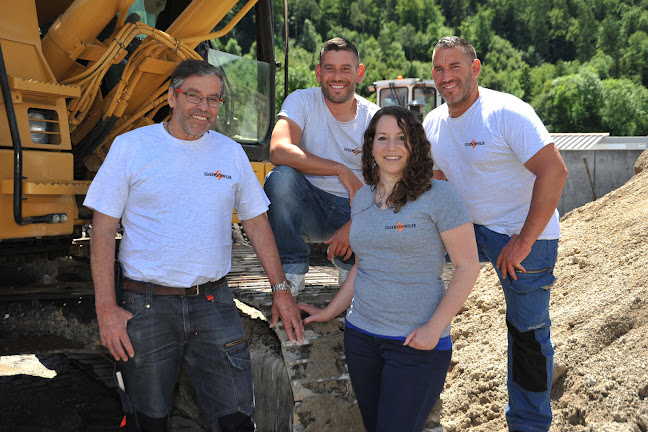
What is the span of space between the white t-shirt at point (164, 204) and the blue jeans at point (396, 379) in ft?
2.46

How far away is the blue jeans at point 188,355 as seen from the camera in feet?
8.91

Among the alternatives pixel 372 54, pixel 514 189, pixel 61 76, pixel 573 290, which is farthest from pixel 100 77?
pixel 372 54

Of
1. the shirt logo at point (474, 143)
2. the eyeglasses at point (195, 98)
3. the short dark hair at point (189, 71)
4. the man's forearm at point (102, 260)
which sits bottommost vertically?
the man's forearm at point (102, 260)

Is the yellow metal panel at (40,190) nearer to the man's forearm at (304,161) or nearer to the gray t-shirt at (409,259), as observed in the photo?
the man's forearm at (304,161)

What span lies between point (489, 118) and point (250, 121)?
3.01m

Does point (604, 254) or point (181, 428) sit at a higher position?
point (604, 254)

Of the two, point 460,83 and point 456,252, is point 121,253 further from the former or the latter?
point 460,83

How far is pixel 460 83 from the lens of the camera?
321 cm

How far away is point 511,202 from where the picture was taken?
322 centimetres

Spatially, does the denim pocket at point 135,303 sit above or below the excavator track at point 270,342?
above

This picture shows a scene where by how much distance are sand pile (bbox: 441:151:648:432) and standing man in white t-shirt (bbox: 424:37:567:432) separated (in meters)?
0.78

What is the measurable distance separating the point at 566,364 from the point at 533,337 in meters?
1.22

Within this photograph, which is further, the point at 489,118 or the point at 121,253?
the point at 489,118

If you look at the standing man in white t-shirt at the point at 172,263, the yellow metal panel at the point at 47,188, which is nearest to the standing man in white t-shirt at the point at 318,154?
the standing man in white t-shirt at the point at 172,263
